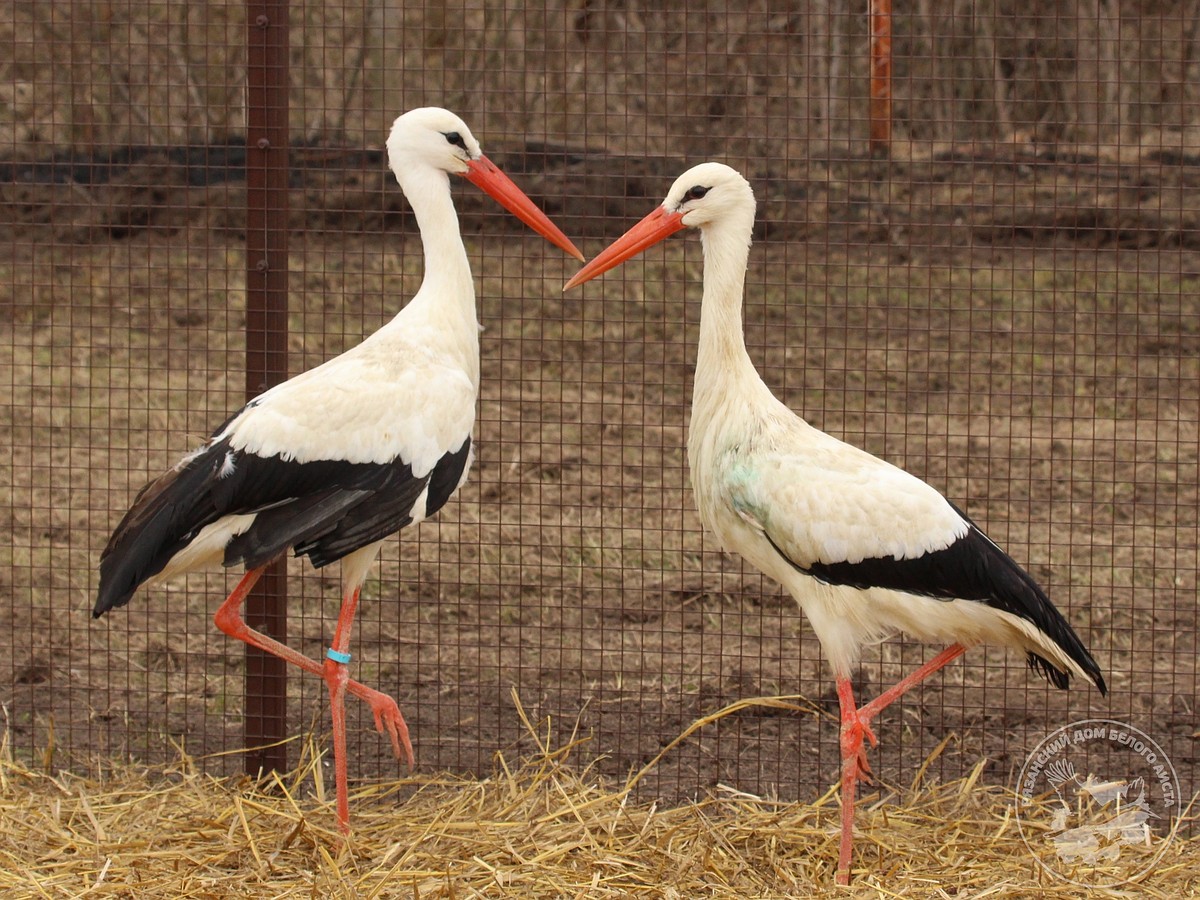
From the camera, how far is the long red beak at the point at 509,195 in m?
4.45

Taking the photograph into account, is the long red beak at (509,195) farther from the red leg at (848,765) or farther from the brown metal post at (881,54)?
the red leg at (848,765)

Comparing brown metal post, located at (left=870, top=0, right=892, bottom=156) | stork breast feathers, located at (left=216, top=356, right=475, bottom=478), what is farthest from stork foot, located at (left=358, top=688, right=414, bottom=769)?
brown metal post, located at (left=870, top=0, right=892, bottom=156)

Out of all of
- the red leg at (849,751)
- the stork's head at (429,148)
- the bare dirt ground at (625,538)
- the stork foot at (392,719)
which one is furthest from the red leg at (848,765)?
the stork's head at (429,148)

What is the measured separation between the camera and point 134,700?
5266 millimetres

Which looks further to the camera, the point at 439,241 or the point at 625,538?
the point at 625,538

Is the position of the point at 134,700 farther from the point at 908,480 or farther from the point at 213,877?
the point at 908,480

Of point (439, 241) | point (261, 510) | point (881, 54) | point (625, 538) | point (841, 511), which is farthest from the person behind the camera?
point (625, 538)

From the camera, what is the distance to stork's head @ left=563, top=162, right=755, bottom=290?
413 centimetres

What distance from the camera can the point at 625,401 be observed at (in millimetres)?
8031

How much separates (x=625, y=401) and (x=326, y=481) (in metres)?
4.16

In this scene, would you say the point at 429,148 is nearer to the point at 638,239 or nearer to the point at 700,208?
the point at 638,239

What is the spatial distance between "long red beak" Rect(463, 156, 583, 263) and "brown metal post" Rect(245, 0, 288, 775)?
0.57 meters

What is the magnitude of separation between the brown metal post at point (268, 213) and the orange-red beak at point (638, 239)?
0.91 meters

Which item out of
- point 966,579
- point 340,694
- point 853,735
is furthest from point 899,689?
point 340,694
